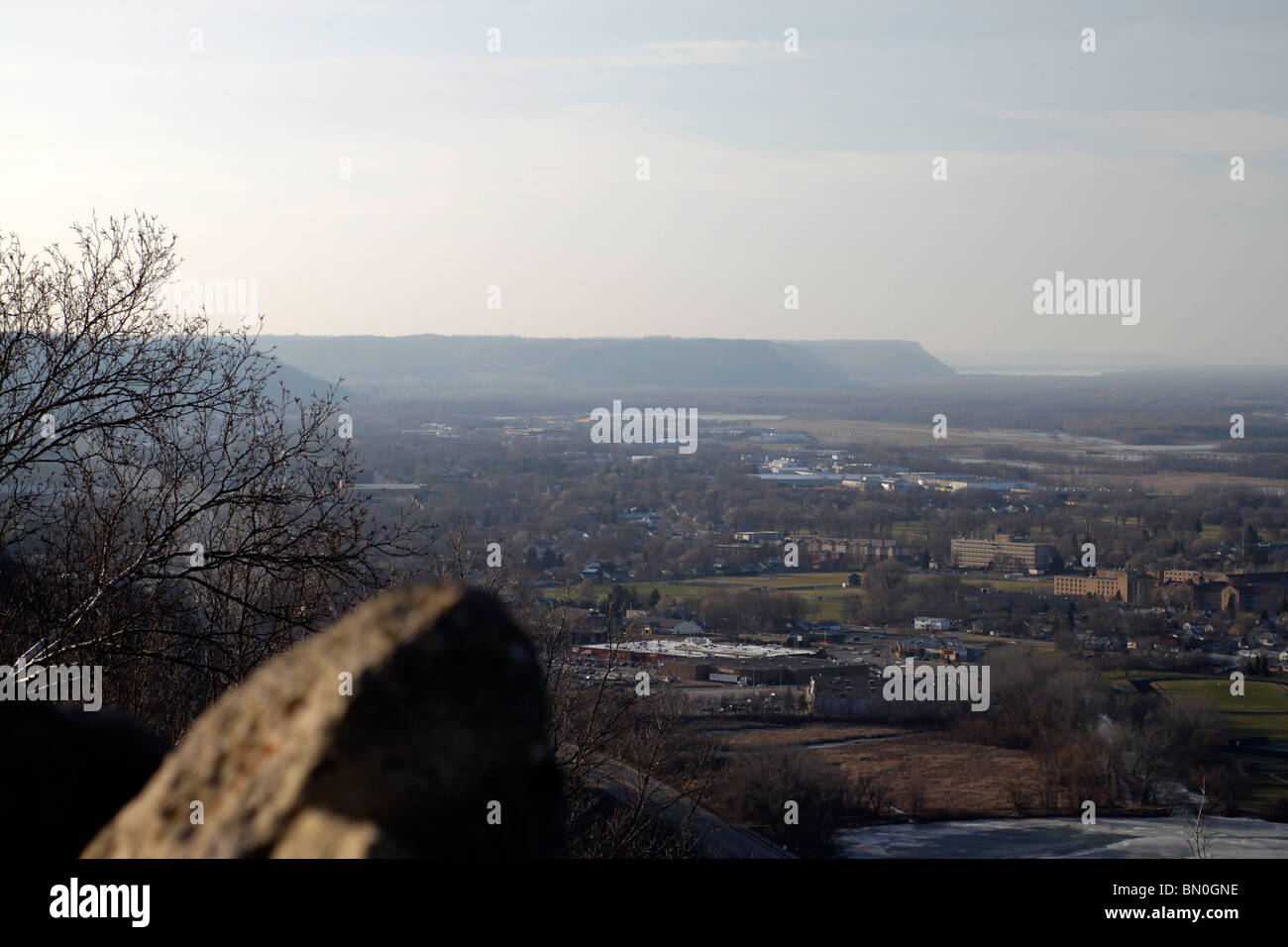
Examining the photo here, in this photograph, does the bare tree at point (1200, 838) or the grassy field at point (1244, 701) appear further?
the grassy field at point (1244, 701)

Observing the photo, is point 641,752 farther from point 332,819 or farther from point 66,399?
point 332,819

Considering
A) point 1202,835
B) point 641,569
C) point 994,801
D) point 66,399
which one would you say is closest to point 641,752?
point 1202,835

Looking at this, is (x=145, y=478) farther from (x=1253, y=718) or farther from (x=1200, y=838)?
(x=1253, y=718)

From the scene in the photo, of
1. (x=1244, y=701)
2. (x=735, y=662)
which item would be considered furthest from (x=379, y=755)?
(x=1244, y=701)

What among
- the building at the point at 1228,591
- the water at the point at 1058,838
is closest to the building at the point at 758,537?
the building at the point at 1228,591

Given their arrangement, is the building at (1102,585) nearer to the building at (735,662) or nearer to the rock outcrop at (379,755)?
the building at (735,662)
